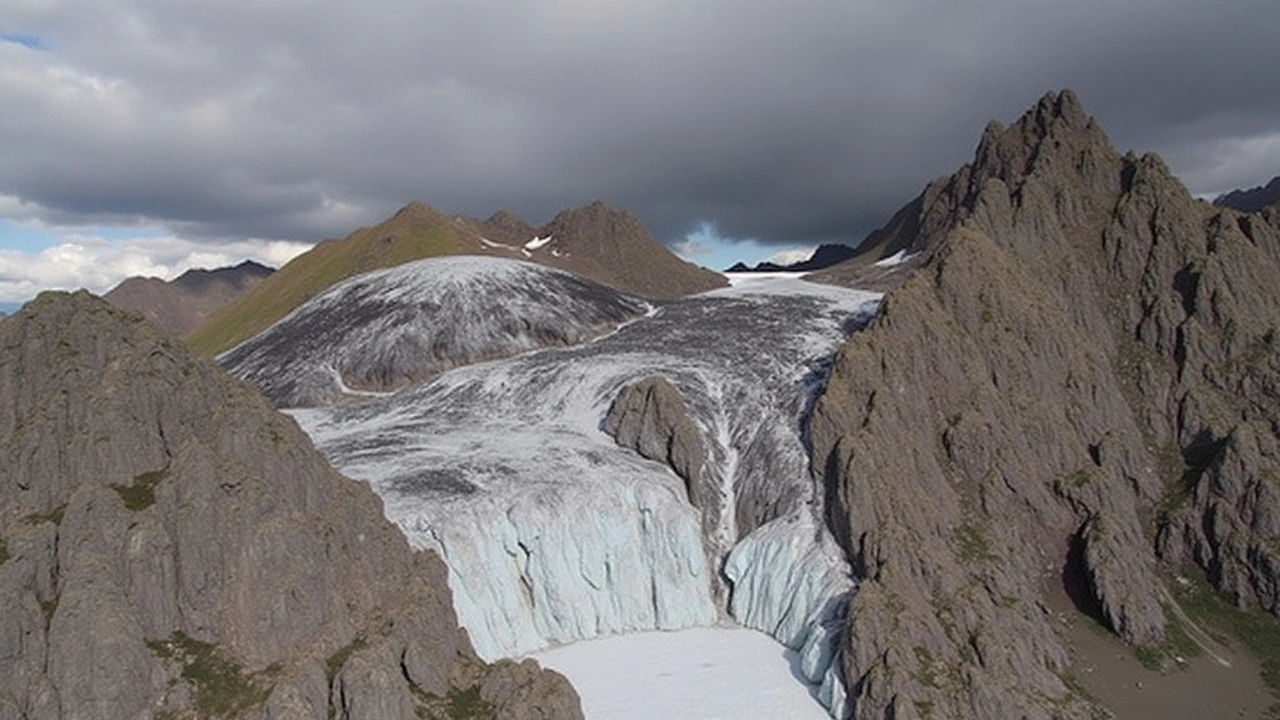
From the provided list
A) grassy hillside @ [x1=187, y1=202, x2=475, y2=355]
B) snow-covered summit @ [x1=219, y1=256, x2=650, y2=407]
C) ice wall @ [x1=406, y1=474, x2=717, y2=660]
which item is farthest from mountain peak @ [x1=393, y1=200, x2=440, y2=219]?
ice wall @ [x1=406, y1=474, x2=717, y2=660]

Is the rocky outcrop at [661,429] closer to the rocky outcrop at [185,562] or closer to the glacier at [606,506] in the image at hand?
the glacier at [606,506]

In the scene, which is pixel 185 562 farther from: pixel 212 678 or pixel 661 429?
pixel 661 429

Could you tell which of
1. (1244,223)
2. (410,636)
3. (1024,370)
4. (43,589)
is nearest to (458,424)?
(410,636)

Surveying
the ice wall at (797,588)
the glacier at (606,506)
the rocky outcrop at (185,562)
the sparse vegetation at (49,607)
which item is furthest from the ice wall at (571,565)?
the sparse vegetation at (49,607)

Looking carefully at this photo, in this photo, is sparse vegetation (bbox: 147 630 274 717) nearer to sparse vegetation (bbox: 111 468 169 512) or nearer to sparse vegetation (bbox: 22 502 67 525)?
sparse vegetation (bbox: 111 468 169 512)

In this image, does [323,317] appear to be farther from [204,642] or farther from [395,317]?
[204,642]

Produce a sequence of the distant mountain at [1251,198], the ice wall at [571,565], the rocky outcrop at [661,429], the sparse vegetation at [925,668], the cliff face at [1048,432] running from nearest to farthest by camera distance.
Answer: the sparse vegetation at [925,668]
the cliff face at [1048,432]
the ice wall at [571,565]
the rocky outcrop at [661,429]
the distant mountain at [1251,198]

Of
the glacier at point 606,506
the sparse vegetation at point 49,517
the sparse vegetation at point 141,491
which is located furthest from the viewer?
the glacier at point 606,506
